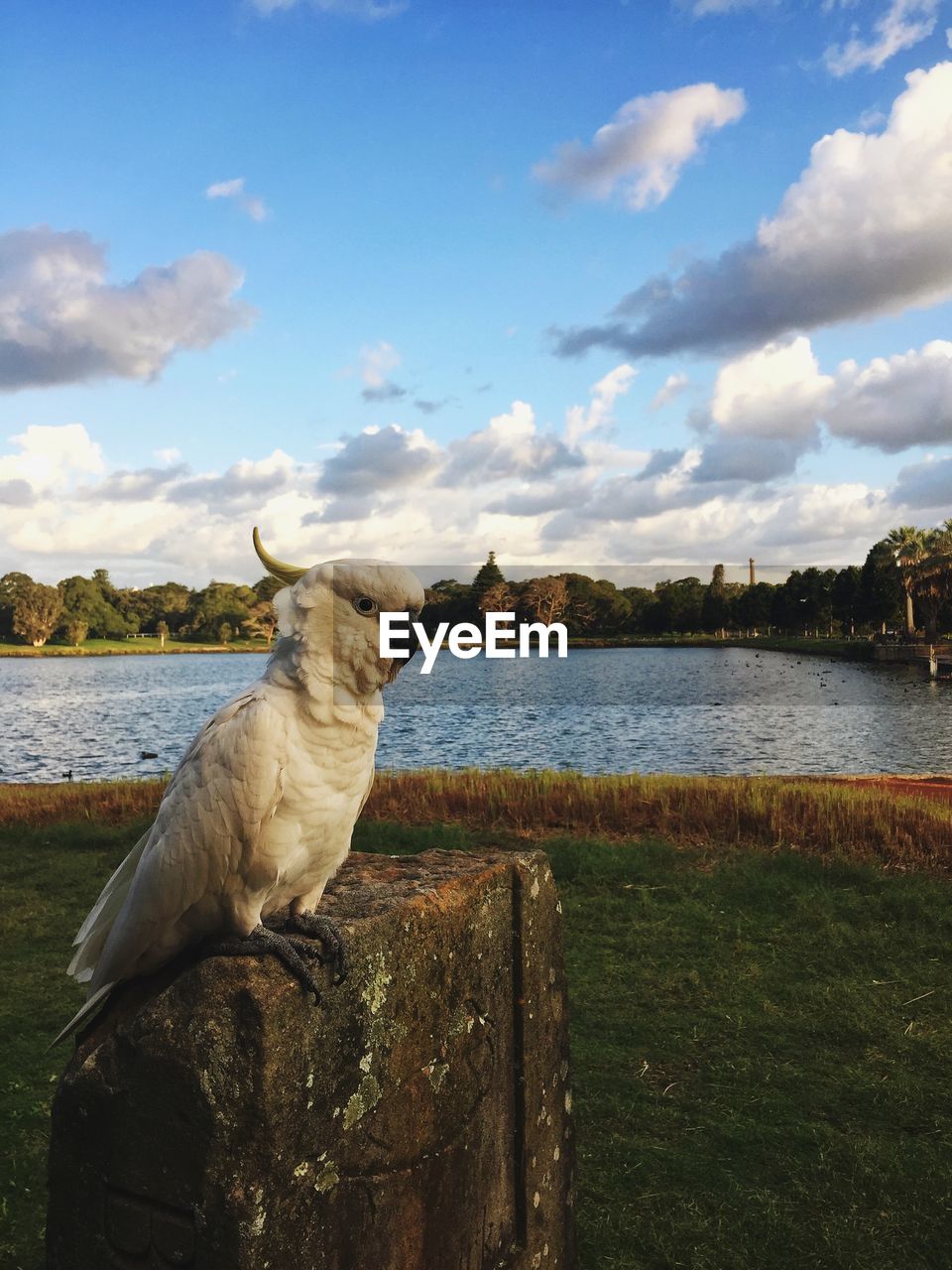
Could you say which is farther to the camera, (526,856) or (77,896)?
(77,896)

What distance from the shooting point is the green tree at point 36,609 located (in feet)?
326

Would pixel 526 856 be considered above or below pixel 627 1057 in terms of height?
above

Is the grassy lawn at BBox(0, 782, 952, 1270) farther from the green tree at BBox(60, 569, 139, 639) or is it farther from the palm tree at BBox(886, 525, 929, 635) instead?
the green tree at BBox(60, 569, 139, 639)

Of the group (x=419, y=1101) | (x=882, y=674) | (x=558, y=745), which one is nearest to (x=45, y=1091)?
(x=419, y=1101)

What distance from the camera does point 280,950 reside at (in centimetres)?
285

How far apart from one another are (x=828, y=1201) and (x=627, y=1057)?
5.30 ft

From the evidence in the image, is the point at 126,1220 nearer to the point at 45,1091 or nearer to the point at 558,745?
the point at 45,1091

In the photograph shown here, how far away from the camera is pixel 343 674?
2.85 metres

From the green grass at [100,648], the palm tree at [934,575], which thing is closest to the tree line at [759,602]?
the palm tree at [934,575]

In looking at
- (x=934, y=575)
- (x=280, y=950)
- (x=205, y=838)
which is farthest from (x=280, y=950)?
(x=934, y=575)

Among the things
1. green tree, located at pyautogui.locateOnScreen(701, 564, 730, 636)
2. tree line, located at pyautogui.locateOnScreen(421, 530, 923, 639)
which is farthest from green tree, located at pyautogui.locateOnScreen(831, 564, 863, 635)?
green tree, located at pyautogui.locateOnScreen(701, 564, 730, 636)

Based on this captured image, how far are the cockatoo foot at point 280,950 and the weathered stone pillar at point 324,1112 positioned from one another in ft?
0.12

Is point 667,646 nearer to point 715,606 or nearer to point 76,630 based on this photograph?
Result: point 715,606

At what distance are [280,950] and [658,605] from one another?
94.8 metres
